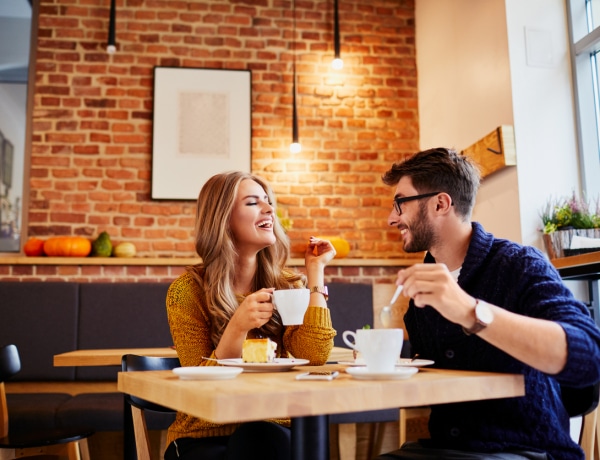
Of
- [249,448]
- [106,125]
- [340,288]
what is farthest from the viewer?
[106,125]

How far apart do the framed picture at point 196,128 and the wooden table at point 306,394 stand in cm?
339

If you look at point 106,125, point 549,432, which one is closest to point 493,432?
point 549,432

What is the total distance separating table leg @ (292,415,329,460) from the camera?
3.82ft

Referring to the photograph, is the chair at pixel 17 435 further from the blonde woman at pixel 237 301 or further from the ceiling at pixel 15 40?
the ceiling at pixel 15 40

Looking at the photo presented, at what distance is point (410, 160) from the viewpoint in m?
1.78

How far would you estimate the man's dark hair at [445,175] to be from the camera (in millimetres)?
1727

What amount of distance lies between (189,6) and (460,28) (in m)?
2.08

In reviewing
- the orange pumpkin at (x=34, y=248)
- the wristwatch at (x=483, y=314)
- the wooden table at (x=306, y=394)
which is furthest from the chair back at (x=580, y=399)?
the orange pumpkin at (x=34, y=248)

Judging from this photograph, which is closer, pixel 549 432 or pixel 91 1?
pixel 549 432

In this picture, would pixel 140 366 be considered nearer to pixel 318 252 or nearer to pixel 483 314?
pixel 318 252

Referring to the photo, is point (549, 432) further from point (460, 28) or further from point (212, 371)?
point (460, 28)

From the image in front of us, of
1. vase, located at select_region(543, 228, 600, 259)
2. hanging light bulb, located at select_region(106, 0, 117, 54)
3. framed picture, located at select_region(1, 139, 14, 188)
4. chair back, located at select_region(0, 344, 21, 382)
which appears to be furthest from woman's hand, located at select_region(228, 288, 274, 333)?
framed picture, located at select_region(1, 139, 14, 188)

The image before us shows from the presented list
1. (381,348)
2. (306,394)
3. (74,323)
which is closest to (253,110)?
(74,323)

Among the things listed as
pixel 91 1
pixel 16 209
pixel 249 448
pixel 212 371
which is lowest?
pixel 249 448
